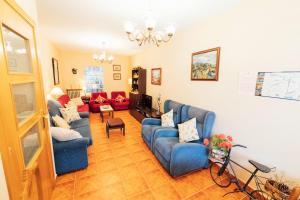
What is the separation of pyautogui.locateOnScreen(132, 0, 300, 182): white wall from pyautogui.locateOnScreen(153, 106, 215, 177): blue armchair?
0.76 feet

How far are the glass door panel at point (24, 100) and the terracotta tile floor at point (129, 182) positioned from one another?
1270mm

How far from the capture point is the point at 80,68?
251 inches

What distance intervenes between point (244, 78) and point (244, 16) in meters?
0.87

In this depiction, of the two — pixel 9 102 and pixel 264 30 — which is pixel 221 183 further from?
pixel 9 102

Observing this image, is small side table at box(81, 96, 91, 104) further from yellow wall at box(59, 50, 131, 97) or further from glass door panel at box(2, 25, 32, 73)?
glass door panel at box(2, 25, 32, 73)

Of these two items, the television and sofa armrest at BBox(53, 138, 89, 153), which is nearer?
sofa armrest at BBox(53, 138, 89, 153)

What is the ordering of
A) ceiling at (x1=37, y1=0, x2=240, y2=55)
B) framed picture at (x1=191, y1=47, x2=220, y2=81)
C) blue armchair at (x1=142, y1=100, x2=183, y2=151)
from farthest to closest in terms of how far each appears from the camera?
1. blue armchair at (x1=142, y1=100, x2=183, y2=151)
2. framed picture at (x1=191, y1=47, x2=220, y2=81)
3. ceiling at (x1=37, y1=0, x2=240, y2=55)

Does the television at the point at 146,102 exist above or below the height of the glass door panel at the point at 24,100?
below

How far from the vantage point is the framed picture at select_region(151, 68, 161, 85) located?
437cm

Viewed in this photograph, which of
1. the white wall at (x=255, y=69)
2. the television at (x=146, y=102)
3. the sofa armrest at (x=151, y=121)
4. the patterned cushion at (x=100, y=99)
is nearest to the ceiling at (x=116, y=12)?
the white wall at (x=255, y=69)

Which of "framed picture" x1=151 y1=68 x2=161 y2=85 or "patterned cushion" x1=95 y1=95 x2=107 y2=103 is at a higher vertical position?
"framed picture" x1=151 y1=68 x2=161 y2=85

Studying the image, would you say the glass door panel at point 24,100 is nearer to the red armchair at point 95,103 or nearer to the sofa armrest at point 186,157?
the sofa armrest at point 186,157

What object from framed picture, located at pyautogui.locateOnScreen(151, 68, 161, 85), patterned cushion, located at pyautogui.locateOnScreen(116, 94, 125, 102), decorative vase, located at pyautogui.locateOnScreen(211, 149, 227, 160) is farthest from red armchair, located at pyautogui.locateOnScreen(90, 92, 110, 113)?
decorative vase, located at pyautogui.locateOnScreen(211, 149, 227, 160)

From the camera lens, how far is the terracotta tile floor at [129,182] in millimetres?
1902
